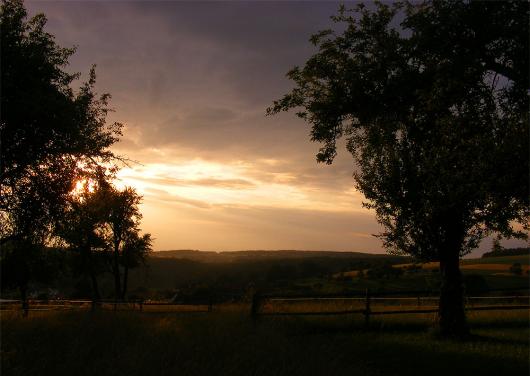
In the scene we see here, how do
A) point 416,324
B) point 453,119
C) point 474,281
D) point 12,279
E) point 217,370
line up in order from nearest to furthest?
point 217,370
point 453,119
point 416,324
point 12,279
point 474,281

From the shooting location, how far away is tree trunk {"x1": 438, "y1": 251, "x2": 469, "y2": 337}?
17312 mm

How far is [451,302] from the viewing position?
57.7 feet

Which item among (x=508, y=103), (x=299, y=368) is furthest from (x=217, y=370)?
(x=508, y=103)

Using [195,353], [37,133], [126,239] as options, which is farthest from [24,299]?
[195,353]

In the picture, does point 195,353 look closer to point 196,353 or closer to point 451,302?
point 196,353

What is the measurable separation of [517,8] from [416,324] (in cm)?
1389

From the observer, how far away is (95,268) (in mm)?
42719

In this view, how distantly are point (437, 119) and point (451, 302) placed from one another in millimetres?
8148

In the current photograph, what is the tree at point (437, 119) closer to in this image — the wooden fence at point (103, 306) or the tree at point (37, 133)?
the tree at point (37, 133)

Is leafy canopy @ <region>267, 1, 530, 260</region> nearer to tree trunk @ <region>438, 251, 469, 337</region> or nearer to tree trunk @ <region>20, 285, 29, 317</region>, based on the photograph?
tree trunk @ <region>438, 251, 469, 337</region>

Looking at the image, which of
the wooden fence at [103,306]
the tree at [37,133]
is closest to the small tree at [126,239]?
the wooden fence at [103,306]

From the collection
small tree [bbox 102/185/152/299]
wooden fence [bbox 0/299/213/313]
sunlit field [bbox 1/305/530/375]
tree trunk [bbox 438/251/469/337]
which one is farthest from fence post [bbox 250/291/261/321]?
small tree [bbox 102/185/152/299]

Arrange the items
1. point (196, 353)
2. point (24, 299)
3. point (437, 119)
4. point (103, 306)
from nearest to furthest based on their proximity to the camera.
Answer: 1. point (196, 353)
2. point (437, 119)
3. point (103, 306)
4. point (24, 299)

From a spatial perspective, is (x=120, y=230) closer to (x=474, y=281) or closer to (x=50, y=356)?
(x=50, y=356)
